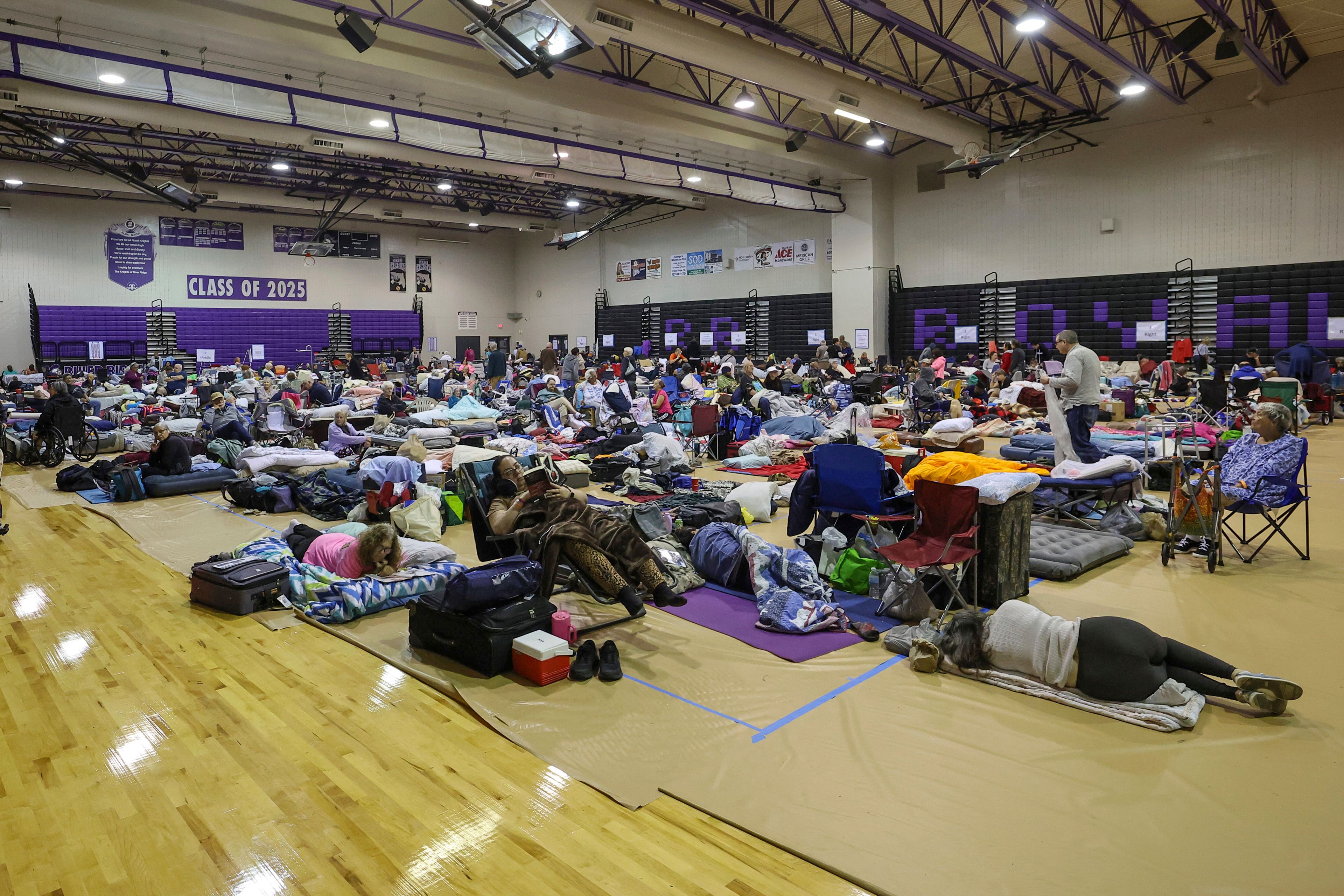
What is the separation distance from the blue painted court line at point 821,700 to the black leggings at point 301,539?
11.2ft

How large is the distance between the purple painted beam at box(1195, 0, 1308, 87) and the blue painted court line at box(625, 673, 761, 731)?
10.3 meters

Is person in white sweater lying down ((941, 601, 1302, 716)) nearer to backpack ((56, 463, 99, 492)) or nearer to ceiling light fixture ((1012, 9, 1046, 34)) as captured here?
ceiling light fixture ((1012, 9, 1046, 34))

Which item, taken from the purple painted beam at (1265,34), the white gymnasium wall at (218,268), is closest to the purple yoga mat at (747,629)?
the purple painted beam at (1265,34)

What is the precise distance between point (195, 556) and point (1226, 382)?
12.8m

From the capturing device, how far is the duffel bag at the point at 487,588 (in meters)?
3.70

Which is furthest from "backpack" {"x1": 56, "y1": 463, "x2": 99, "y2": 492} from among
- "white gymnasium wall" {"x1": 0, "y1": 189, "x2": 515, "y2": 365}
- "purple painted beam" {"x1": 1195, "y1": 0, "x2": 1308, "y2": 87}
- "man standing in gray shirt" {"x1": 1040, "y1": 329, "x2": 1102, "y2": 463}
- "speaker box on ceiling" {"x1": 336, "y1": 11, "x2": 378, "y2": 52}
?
"white gymnasium wall" {"x1": 0, "y1": 189, "x2": 515, "y2": 365}

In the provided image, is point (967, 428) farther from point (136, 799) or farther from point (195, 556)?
point (136, 799)

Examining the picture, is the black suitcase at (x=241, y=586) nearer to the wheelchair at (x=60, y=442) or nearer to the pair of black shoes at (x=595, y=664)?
the pair of black shoes at (x=595, y=664)

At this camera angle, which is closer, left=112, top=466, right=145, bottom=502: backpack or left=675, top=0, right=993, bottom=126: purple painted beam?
left=112, top=466, right=145, bottom=502: backpack

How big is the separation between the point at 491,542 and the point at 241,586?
1.43m

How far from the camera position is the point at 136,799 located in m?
2.70

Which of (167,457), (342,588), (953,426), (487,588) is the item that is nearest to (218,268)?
(167,457)

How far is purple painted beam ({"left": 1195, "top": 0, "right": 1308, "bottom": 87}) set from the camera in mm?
9898

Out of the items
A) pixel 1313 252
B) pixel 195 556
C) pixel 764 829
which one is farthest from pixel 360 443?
pixel 1313 252
